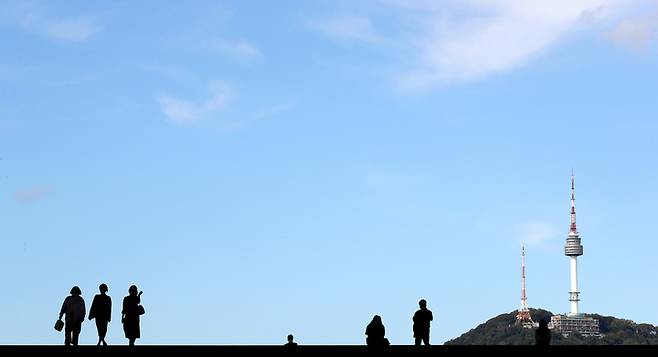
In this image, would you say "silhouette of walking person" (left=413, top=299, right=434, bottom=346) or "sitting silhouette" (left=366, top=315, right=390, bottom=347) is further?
"silhouette of walking person" (left=413, top=299, right=434, bottom=346)

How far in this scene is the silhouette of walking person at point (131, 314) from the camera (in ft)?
96.3

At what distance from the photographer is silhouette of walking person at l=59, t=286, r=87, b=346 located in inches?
1172

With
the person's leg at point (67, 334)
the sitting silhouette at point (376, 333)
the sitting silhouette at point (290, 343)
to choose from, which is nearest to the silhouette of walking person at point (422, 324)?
the sitting silhouette at point (376, 333)

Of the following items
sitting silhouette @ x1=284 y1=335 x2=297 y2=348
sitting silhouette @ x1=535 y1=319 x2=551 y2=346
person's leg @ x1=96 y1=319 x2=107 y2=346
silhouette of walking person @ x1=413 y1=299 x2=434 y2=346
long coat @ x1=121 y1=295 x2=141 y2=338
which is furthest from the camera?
silhouette of walking person @ x1=413 y1=299 x2=434 y2=346

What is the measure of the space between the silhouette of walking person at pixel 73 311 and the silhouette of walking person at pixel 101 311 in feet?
0.76

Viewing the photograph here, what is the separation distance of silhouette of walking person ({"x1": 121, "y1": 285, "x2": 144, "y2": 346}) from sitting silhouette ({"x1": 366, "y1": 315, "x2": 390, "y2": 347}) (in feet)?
17.0

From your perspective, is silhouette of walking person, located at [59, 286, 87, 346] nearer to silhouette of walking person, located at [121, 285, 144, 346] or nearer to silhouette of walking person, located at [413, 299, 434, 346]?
silhouette of walking person, located at [121, 285, 144, 346]

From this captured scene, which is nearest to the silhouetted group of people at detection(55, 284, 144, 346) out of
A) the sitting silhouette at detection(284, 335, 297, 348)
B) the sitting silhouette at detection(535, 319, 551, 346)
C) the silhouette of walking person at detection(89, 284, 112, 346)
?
the silhouette of walking person at detection(89, 284, 112, 346)

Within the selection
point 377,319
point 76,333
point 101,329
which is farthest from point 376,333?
point 76,333

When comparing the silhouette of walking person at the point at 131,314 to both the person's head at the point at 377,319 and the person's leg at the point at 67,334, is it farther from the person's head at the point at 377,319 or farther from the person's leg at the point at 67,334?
the person's head at the point at 377,319
